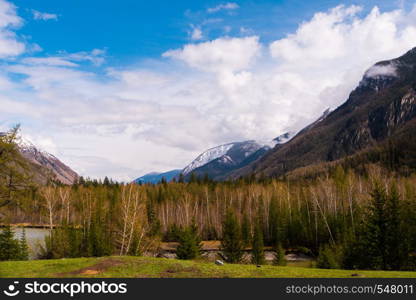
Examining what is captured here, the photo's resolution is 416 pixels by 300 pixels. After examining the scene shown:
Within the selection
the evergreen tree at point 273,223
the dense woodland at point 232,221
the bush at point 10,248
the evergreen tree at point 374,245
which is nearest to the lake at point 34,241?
the bush at point 10,248

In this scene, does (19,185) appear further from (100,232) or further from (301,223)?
(301,223)

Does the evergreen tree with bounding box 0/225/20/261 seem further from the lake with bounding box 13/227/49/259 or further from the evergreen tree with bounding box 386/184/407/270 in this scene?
the evergreen tree with bounding box 386/184/407/270

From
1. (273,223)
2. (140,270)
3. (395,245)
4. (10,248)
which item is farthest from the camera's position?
(273,223)

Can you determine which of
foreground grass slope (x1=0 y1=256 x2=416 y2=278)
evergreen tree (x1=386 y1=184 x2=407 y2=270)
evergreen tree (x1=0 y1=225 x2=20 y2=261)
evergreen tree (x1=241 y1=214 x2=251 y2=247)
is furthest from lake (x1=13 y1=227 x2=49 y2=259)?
evergreen tree (x1=386 y1=184 x2=407 y2=270)

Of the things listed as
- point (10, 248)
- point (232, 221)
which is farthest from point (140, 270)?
point (232, 221)

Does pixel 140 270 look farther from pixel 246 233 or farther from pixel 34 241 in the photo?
pixel 34 241

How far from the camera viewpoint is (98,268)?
2780cm

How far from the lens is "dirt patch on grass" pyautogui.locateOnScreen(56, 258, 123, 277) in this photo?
26491 mm

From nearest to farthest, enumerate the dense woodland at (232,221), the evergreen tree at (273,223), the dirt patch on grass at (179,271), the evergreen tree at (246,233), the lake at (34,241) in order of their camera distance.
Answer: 1. the dirt patch on grass at (179,271)
2. the dense woodland at (232,221)
3. the lake at (34,241)
4. the evergreen tree at (246,233)
5. the evergreen tree at (273,223)

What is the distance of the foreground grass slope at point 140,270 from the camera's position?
85.4ft

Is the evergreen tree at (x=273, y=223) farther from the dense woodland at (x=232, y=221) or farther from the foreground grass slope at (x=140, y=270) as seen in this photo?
the foreground grass slope at (x=140, y=270)

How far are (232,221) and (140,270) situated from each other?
39.9 meters

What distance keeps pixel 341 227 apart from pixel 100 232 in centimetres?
5498

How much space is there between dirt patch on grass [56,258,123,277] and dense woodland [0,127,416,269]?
6.69 metres
